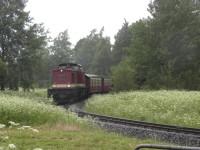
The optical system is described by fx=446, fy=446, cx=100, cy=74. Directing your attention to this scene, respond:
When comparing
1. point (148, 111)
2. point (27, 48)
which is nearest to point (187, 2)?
point (27, 48)

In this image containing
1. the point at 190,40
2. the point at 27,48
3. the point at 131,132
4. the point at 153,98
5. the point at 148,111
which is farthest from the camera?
the point at 190,40

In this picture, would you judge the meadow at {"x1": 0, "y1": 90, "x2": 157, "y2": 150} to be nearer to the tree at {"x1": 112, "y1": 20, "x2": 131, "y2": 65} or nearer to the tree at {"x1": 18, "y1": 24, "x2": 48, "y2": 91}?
the tree at {"x1": 18, "y1": 24, "x2": 48, "y2": 91}

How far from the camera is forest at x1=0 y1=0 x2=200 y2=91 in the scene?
4888 centimetres

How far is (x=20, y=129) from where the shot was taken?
15398 mm

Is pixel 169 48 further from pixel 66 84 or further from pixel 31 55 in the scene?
pixel 66 84

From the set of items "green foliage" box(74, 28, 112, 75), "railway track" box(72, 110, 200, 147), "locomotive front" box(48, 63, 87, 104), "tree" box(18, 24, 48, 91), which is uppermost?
"green foliage" box(74, 28, 112, 75)

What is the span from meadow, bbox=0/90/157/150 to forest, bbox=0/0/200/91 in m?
25.8

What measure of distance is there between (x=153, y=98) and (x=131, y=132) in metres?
13.0

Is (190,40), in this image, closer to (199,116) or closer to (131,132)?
(199,116)

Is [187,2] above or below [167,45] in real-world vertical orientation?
above

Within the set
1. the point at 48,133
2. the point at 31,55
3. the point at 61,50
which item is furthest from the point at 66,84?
the point at 61,50

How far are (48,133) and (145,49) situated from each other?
4365 centimetres

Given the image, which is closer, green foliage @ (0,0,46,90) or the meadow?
the meadow

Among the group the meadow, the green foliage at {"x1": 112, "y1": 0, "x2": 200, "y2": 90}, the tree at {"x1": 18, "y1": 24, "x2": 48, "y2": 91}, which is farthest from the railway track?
the green foliage at {"x1": 112, "y1": 0, "x2": 200, "y2": 90}
